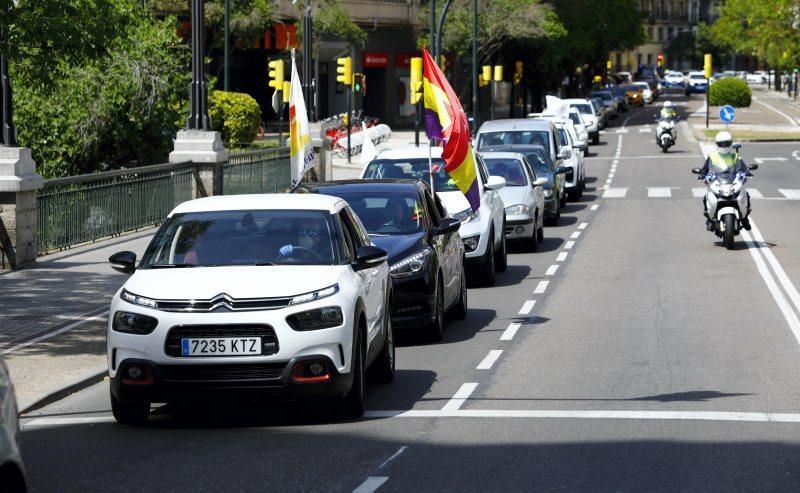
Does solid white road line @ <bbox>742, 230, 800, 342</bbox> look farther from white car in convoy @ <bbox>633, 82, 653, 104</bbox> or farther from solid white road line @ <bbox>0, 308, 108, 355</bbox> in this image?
white car in convoy @ <bbox>633, 82, 653, 104</bbox>

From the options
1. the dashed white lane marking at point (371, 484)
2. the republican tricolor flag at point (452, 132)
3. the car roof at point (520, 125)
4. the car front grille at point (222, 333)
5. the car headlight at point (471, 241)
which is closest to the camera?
the dashed white lane marking at point (371, 484)

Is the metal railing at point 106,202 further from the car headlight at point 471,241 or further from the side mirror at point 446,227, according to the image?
the side mirror at point 446,227

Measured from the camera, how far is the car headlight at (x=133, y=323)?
9.91m

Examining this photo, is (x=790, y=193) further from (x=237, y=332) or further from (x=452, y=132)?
(x=237, y=332)

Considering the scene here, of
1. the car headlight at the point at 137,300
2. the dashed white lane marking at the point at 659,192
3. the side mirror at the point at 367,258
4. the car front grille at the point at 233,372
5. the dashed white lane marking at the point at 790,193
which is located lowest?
the dashed white lane marking at the point at 659,192

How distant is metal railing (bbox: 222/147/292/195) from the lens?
29984 millimetres

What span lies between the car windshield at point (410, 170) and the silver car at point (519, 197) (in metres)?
2.99

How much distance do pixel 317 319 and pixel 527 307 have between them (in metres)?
7.77

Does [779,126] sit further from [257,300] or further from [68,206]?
[257,300]

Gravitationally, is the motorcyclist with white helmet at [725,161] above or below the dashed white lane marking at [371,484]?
above

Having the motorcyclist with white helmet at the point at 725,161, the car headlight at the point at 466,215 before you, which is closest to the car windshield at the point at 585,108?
the motorcyclist with white helmet at the point at 725,161

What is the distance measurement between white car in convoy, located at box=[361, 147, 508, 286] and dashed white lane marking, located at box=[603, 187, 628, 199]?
669 inches

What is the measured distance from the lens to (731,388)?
38.7 feet

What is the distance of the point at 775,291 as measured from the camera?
18797 mm
